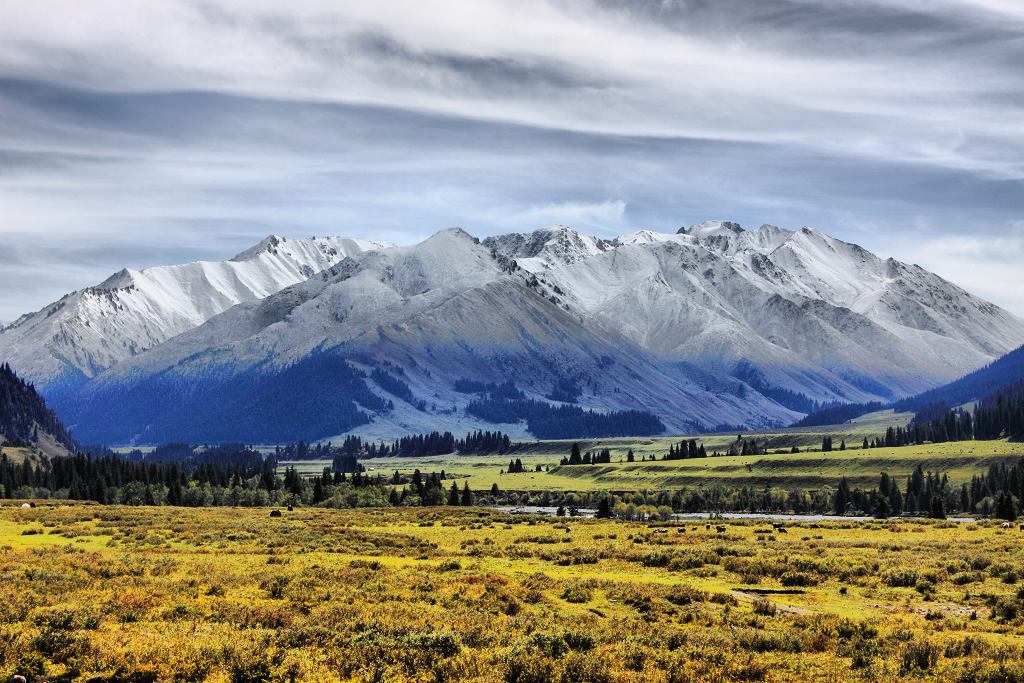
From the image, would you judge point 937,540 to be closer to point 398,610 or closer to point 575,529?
point 575,529

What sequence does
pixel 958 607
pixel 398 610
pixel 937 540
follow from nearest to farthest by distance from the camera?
pixel 398 610 → pixel 958 607 → pixel 937 540

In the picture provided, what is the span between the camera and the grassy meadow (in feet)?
81.1

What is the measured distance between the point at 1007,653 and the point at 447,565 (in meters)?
28.3

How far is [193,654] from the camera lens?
24828mm

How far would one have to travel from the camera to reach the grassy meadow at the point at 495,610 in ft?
81.1

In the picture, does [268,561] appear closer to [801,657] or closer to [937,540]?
[801,657]

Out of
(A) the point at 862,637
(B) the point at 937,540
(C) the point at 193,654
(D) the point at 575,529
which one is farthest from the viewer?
(D) the point at 575,529

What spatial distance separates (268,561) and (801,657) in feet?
99.0

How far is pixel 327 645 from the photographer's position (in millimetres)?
26812

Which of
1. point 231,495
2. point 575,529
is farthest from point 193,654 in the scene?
point 231,495

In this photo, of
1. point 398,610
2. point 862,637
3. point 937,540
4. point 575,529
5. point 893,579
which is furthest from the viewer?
point 575,529

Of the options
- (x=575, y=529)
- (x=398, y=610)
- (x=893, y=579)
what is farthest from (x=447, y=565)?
(x=575, y=529)

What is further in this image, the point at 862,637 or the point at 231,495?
the point at 231,495

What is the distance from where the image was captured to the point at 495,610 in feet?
111
